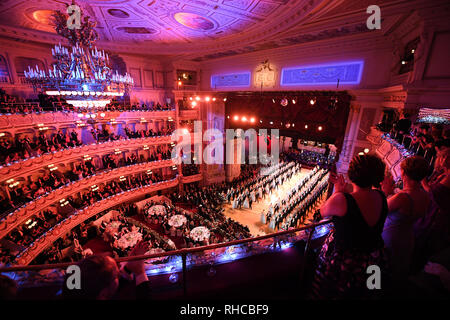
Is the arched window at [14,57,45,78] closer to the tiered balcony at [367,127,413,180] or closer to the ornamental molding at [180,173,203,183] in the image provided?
the ornamental molding at [180,173,203,183]

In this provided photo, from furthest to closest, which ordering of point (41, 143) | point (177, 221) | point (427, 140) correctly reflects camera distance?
1. point (177, 221)
2. point (41, 143)
3. point (427, 140)

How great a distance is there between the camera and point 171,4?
22.4 ft

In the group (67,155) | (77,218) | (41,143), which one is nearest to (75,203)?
(77,218)

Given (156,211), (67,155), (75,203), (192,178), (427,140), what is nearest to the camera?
(427,140)

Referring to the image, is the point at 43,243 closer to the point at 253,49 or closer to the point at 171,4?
the point at 171,4

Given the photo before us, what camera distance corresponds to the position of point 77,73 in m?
6.17

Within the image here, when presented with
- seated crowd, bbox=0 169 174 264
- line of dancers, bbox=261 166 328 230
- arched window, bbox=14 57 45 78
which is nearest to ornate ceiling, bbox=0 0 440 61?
arched window, bbox=14 57 45 78

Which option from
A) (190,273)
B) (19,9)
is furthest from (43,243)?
(190,273)

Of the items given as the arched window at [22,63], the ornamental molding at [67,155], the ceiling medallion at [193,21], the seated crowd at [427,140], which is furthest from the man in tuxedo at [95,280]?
the arched window at [22,63]

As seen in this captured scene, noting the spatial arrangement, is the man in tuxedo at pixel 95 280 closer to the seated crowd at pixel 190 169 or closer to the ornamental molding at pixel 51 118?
the ornamental molding at pixel 51 118

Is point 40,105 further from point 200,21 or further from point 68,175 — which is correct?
point 200,21

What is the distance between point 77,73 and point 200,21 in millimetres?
5272

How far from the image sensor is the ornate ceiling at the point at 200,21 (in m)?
6.84

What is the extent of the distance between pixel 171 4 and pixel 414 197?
831cm
